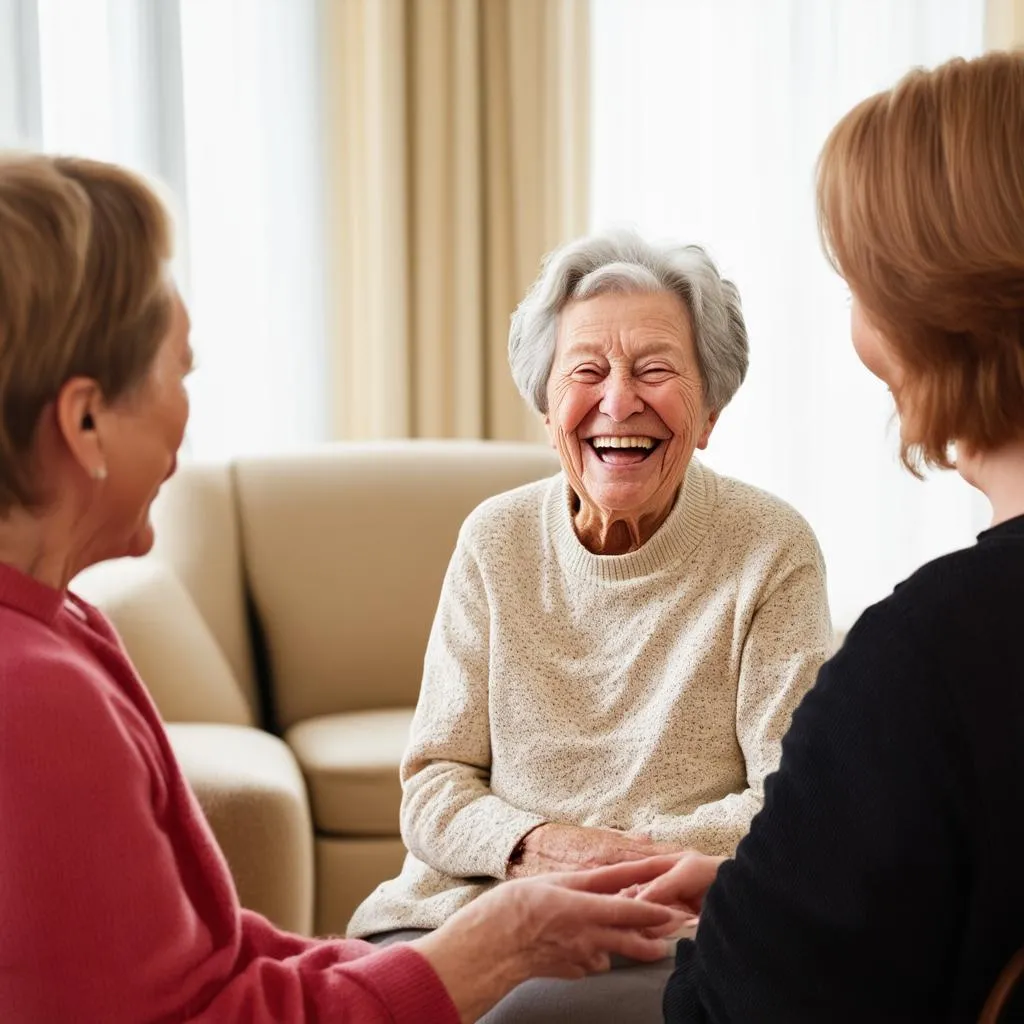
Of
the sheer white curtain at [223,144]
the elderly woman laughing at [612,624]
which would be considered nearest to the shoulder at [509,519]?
the elderly woman laughing at [612,624]

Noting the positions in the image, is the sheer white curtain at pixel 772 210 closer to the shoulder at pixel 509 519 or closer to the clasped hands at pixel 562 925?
the shoulder at pixel 509 519

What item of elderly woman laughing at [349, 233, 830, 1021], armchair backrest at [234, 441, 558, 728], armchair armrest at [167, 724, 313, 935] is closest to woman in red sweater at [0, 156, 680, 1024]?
elderly woman laughing at [349, 233, 830, 1021]

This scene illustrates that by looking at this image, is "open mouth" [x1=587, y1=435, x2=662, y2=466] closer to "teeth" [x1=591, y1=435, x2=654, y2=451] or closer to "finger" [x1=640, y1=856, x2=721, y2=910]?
"teeth" [x1=591, y1=435, x2=654, y2=451]

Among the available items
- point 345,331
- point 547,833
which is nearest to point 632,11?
point 345,331

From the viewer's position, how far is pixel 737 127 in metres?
4.32

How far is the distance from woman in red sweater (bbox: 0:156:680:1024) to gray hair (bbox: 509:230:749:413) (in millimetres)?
806

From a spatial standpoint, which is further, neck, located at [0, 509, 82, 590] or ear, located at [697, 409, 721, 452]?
ear, located at [697, 409, 721, 452]

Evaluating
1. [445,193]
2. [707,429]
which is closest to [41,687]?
[707,429]

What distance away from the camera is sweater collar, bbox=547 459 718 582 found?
5.89 feet

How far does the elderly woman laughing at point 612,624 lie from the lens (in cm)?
170

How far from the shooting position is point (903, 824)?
39.3 inches

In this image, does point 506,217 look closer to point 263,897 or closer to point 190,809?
point 263,897

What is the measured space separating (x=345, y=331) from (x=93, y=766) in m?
3.37

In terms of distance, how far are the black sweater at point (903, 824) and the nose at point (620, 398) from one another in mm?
801
